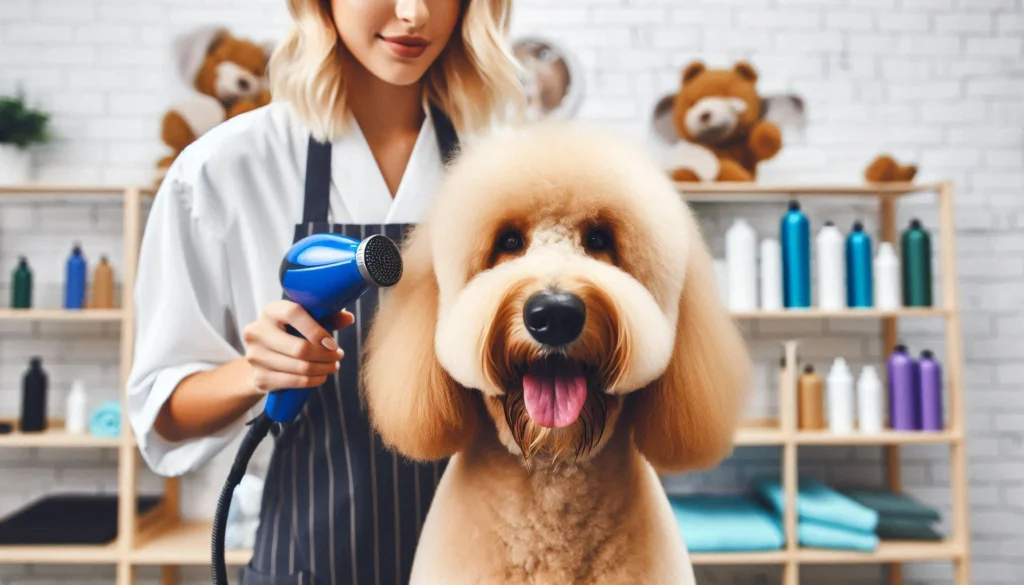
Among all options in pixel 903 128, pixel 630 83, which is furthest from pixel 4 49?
pixel 903 128

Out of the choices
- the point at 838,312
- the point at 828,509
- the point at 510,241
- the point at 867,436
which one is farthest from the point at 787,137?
the point at 510,241

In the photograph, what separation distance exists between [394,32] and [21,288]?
2.21m

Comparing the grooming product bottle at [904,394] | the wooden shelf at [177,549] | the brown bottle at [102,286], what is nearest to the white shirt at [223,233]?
the wooden shelf at [177,549]

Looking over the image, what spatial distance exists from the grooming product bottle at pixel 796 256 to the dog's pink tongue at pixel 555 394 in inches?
75.2

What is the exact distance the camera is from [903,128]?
2.65 meters

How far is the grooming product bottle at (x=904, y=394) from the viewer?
7.41 feet

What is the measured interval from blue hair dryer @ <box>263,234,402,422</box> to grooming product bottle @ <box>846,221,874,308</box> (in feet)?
6.82

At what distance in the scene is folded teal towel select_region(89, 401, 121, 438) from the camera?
2236 millimetres

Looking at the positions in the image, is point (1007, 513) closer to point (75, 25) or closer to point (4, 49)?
point (75, 25)

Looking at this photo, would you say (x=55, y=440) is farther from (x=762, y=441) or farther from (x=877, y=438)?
(x=877, y=438)

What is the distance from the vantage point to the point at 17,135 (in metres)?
2.29

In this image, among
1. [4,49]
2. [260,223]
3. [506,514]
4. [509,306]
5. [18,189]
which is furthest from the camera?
[4,49]

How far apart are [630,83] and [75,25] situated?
2084 millimetres

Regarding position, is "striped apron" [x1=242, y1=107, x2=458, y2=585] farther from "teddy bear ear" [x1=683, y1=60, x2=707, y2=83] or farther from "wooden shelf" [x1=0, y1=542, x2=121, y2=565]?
"teddy bear ear" [x1=683, y1=60, x2=707, y2=83]
